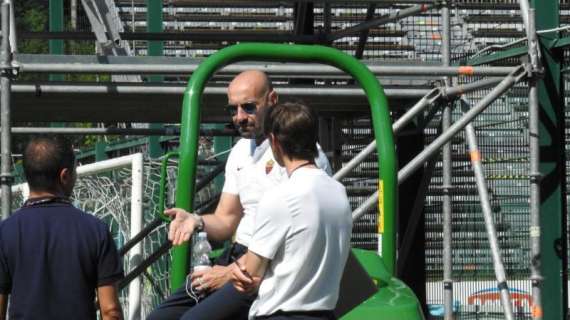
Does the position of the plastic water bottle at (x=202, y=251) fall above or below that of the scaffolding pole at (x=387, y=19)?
below

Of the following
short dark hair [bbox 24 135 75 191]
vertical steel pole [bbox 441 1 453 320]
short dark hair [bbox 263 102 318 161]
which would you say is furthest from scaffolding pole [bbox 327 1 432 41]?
short dark hair [bbox 263 102 318 161]

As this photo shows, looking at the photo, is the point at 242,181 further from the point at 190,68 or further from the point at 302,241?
the point at 190,68

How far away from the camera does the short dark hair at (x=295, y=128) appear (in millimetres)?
3988

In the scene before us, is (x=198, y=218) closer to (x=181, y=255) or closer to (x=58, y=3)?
(x=181, y=255)

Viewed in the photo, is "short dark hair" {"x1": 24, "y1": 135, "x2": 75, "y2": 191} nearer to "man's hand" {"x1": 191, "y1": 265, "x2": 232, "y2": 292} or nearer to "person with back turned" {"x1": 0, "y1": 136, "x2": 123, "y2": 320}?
"person with back turned" {"x1": 0, "y1": 136, "x2": 123, "y2": 320}

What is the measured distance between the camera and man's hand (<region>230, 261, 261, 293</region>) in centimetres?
403

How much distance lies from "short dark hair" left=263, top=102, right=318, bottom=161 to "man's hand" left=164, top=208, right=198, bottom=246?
1.95ft

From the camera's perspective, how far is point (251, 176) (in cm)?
500

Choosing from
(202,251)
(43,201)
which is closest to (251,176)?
(202,251)

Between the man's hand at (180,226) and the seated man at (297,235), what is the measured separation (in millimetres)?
394

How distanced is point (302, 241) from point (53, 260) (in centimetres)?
99

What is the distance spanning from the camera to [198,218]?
461cm

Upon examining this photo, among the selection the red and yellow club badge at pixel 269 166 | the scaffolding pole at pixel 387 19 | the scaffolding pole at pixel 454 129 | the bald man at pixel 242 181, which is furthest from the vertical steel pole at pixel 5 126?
the scaffolding pole at pixel 387 19

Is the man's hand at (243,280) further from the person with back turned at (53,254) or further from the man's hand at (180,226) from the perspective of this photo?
the person with back turned at (53,254)
